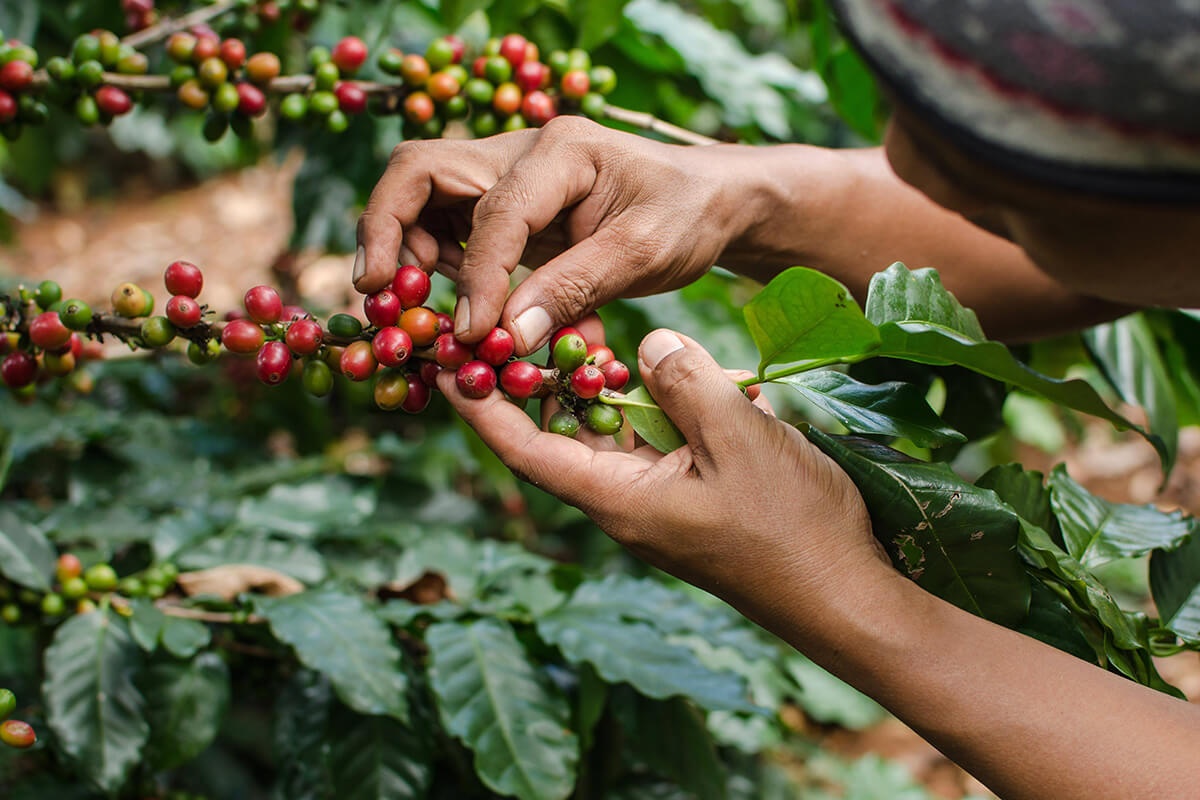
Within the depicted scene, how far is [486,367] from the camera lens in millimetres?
1037

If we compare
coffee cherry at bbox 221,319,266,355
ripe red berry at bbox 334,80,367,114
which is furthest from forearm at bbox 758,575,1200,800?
ripe red berry at bbox 334,80,367,114

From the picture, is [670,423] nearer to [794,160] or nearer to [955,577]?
[955,577]

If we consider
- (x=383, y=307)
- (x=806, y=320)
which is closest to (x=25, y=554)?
(x=383, y=307)

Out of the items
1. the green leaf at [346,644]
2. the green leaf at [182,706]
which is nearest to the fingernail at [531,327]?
the green leaf at [346,644]

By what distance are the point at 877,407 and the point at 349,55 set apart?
1.05m

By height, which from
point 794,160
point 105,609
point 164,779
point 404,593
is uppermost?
point 794,160

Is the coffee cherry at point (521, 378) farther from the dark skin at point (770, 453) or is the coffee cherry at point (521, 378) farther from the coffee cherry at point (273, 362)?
the coffee cherry at point (273, 362)

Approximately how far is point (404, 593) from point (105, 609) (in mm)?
492

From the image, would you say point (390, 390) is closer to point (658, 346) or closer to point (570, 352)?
point (570, 352)

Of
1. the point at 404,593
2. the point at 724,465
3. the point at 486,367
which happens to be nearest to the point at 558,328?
the point at 486,367

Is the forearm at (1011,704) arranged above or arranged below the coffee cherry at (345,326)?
below

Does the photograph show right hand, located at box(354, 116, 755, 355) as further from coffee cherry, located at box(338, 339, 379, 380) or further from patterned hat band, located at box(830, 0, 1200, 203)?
patterned hat band, located at box(830, 0, 1200, 203)

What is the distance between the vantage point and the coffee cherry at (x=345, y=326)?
3.53ft

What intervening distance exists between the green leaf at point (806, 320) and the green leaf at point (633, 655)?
1.92 ft
